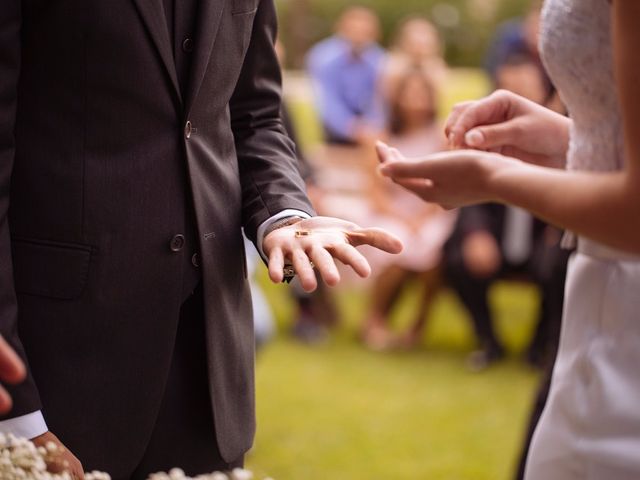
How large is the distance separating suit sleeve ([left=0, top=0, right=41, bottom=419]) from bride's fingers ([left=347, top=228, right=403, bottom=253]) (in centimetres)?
59

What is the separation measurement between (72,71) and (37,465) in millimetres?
708

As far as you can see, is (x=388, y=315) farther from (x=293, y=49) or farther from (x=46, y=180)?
(x=293, y=49)

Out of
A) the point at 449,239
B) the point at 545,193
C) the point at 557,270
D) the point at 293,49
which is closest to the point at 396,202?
the point at 449,239

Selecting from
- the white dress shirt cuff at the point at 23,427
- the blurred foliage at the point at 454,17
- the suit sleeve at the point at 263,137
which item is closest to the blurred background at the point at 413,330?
the suit sleeve at the point at 263,137

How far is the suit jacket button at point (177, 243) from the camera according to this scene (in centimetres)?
195

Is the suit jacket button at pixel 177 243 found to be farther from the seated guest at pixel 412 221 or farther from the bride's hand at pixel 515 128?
the seated guest at pixel 412 221

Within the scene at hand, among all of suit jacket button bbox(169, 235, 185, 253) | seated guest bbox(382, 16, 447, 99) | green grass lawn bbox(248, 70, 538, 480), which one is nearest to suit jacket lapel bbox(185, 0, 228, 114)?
suit jacket button bbox(169, 235, 185, 253)

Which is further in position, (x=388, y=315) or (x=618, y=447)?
(x=388, y=315)

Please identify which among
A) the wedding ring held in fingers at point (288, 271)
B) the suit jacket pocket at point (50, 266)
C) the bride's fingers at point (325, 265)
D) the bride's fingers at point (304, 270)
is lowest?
the wedding ring held in fingers at point (288, 271)

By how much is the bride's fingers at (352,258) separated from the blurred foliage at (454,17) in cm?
2378

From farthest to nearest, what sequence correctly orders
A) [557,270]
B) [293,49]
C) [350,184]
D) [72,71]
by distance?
1. [293,49]
2. [350,184]
3. [557,270]
4. [72,71]

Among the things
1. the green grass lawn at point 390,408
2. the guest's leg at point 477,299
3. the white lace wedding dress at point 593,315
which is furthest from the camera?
the guest's leg at point 477,299

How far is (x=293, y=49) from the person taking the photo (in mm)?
23719

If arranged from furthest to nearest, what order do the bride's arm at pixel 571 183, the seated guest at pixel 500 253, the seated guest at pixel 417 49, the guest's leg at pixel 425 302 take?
1. the seated guest at pixel 417 49
2. the guest's leg at pixel 425 302
3. the seated guest at pixel 500 253
4. the bride's arm at pixel 571 183
